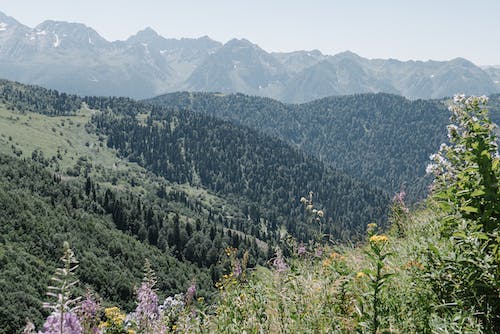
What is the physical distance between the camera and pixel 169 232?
192 metres

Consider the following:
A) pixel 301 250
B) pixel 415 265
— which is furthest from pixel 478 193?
pixel 301 250

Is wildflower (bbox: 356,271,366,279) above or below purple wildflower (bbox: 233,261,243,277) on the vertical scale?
above

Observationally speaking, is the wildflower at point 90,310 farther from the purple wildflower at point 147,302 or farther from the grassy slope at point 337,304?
the grassy slope at point 337,304

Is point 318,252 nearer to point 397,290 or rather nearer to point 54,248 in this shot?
point 397,290

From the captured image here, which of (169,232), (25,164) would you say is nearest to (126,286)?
(169,232)

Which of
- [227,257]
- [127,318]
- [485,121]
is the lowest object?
[127,318]

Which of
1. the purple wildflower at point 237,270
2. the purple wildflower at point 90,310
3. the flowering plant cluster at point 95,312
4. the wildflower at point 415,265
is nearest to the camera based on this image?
the flowering plant cluster at point 95,312

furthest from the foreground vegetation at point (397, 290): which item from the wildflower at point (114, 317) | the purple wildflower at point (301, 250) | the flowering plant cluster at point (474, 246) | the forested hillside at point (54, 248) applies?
the forested hillside at point (54, 248)

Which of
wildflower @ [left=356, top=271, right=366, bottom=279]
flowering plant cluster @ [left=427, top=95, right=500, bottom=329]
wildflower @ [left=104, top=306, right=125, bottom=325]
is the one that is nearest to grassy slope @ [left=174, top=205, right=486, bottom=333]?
wildflower @ [left=356, top=271, right=366, bottom=279]

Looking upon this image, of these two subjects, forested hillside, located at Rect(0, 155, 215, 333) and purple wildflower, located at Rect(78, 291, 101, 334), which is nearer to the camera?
purple wildflower, located at Rect(78, 291, 101, 334)

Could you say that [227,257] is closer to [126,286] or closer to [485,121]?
[485,121]

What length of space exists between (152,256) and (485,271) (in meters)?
166

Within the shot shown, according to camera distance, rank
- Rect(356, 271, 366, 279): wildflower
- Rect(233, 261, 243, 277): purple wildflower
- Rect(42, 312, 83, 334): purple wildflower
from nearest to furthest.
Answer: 1. Rect(42, 312, 83, 334): purple wildflower
2. Rect(356, 271, 366, 279): wildflower
3. Rect(233, 261, 243, 277): purple wildflower

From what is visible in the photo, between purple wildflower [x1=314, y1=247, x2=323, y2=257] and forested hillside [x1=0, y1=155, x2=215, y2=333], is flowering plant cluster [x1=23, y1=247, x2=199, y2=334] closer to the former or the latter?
purple wildflower [x1=314, y1=247, x2=323, y2=257]
